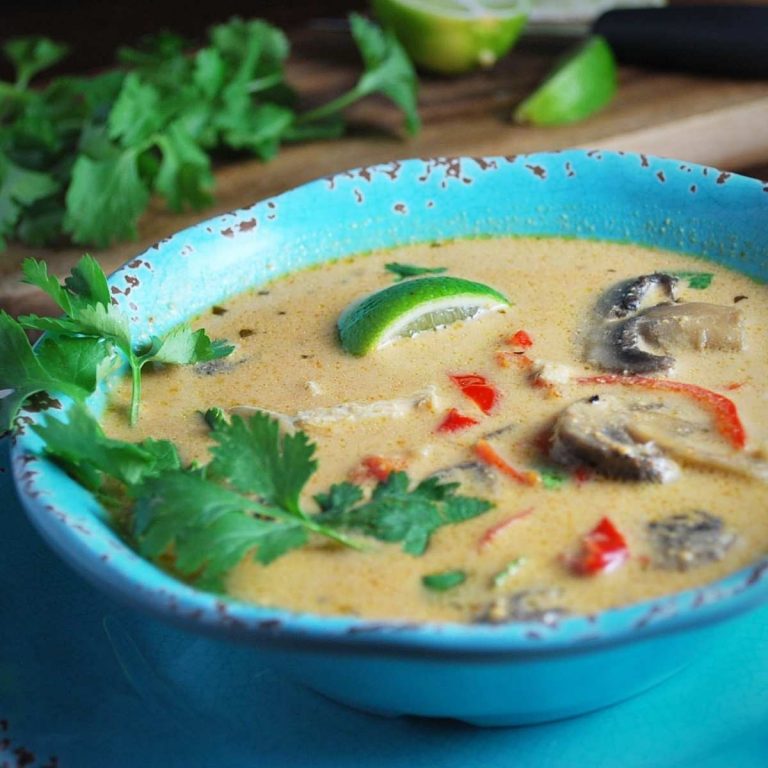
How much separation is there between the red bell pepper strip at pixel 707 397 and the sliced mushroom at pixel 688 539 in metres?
0.23

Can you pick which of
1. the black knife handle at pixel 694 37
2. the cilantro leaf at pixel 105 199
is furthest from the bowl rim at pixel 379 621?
the black knife handle at pixel 694 37

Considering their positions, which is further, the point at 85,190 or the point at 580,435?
the point at 85,190

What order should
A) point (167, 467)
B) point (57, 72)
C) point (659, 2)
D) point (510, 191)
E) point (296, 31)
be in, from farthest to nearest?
point (57, 72) → point (296, 31) → point (659, 2) → point (510, 191) → point (167, 467)

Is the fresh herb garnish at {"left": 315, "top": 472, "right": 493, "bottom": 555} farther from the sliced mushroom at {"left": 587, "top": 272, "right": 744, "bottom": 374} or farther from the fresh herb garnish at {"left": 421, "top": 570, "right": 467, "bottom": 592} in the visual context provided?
the sliced mushroom at {"left": 587, "top": 272, "right": 744, "bottom": 374}

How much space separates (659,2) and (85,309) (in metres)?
3.53

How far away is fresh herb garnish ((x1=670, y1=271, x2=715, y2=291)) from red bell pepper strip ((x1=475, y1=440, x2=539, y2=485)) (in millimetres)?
732

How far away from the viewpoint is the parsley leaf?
196 cm

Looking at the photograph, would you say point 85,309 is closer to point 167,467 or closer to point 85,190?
point 167,467

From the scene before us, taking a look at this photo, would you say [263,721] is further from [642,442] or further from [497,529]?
[642,442]

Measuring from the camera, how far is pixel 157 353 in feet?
7.14

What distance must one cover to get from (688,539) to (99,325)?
39.5 inches

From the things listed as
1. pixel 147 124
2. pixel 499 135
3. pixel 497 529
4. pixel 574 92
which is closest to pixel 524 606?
pixel 497 529

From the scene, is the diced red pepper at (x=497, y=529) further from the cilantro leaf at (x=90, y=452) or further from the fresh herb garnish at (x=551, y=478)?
the cilantro leaf at (x=90, y=452)

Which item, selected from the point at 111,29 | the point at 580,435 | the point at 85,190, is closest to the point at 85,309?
the point at 580,435
